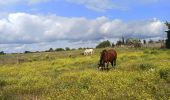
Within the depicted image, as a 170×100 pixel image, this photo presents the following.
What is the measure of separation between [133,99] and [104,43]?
400ft

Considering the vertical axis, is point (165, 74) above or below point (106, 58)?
below

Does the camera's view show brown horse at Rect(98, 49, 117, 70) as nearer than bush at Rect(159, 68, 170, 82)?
No

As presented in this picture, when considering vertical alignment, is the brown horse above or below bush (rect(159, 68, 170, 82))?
above

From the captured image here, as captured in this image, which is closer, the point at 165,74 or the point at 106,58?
the point at 165,74

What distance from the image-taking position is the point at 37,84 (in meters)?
22.7

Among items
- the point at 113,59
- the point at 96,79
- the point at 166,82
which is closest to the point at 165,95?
the point at 166,82

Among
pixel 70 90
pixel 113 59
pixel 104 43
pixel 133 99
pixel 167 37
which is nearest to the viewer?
pixel 133 99

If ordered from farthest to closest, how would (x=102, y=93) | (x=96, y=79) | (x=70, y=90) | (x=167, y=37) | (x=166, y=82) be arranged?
(x=167, y=37) → (x=96, y=79) → (x=166, y=82) → (x=70, y=90) → (x=102, y=93)

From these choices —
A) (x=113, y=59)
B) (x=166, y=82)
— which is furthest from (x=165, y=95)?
(x=113, y=59)

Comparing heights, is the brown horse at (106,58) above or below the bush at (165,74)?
above

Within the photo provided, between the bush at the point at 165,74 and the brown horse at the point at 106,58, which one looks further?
the brown horse at the point at 106,58

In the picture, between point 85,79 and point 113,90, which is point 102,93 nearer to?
point 113,90

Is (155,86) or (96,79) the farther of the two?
(96,79)

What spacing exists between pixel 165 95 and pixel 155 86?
73.0 inches
